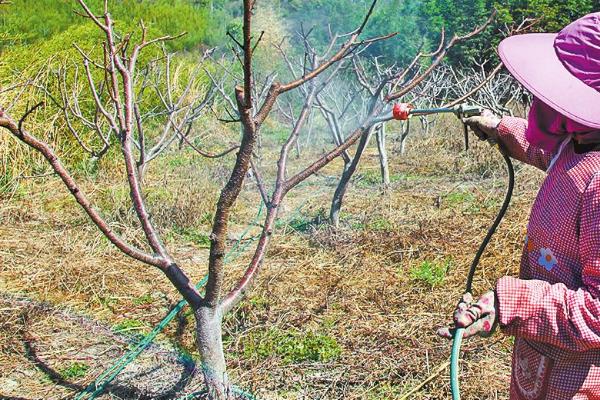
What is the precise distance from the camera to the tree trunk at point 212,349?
1954 millimetres

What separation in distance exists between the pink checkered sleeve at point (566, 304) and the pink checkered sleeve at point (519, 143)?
0.39 meters

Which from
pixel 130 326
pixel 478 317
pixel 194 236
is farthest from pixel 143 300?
pixel 478 317

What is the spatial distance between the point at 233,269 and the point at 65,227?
1.69 metres

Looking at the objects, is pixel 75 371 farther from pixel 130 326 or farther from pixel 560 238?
pixel 560 238

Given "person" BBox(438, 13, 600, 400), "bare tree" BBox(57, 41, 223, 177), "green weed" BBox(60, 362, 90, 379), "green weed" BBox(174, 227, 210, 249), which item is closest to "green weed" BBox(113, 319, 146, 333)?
"green weed" BBox(60, 362, 90, 379)

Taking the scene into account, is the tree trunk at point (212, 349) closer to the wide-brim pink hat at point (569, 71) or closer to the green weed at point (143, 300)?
the wide-brim pink hat at point (569, 71)

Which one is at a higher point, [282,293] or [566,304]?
[566,304]

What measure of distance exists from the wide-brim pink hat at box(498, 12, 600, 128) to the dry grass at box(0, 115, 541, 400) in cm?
168

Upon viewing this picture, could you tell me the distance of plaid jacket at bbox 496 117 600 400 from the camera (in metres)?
1.14

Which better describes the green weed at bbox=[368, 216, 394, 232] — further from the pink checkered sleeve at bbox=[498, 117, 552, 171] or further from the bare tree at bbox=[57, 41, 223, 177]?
the pink checkered sleeve at bbox=[498, 117, 552, 171]

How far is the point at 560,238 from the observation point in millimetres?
1242

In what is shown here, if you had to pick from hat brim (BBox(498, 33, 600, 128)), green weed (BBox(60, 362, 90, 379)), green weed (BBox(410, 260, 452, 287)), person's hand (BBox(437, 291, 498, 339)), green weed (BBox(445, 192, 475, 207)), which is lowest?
green weed (BBox(445, 192, 475, 207))

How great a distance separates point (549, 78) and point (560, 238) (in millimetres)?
319

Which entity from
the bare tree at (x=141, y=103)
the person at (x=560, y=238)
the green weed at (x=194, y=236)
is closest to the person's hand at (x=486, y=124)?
the person at (x=560, y=238)
